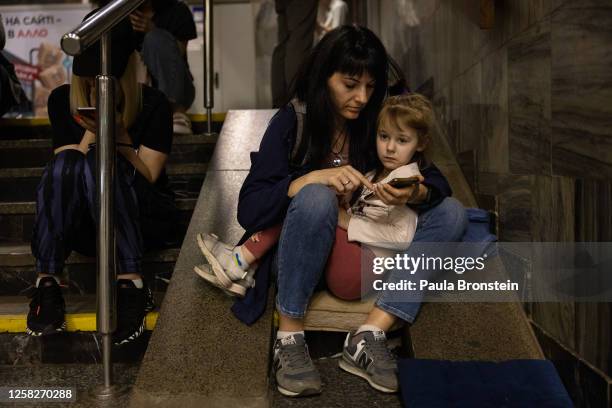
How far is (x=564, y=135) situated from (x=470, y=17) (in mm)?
875

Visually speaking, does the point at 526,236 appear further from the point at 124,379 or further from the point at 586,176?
the point at 124,379

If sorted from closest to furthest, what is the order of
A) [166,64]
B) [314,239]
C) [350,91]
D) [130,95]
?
[314,239] → [350,91] → [130,95] → [166,64]

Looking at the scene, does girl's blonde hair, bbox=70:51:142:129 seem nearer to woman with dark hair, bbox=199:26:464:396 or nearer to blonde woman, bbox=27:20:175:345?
blonde woman, bbox=27:20:175:345

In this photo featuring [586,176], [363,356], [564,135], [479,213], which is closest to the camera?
[586,176]

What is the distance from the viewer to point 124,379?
1.60 m

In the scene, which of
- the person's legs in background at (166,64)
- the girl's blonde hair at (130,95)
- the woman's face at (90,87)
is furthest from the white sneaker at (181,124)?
the woman's face at (90,87)

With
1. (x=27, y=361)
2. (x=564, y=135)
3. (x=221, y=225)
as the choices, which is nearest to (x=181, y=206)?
(x=221, y=225)

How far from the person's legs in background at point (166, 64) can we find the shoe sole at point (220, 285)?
1.54 meters

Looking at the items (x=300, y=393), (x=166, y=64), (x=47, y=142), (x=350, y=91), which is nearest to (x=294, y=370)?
(x=300, y=393)

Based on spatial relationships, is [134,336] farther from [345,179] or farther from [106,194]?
[345,179]

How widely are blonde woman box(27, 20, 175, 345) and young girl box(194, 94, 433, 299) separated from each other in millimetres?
256

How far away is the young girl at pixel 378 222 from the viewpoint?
60.1 inches

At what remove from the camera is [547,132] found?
147 centimetres

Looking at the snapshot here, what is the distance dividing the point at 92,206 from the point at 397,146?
82 centimetres
